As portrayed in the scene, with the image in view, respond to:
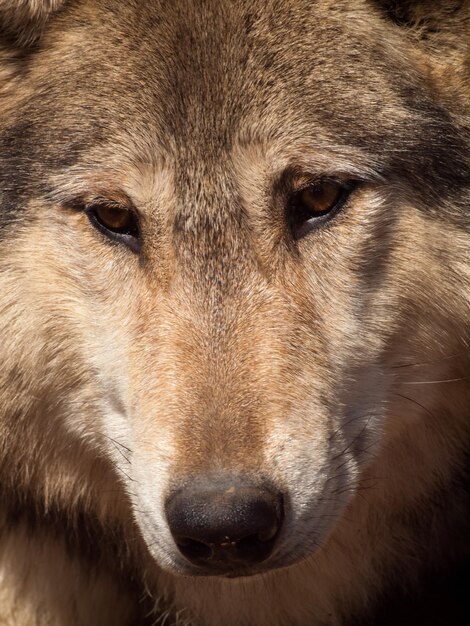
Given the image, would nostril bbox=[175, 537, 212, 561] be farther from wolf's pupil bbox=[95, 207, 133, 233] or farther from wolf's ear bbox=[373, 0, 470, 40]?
wolf's ear bbox=[373, 0, 470, 40]

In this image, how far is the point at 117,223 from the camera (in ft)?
9.71

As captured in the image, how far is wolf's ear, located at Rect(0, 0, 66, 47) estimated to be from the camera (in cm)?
304

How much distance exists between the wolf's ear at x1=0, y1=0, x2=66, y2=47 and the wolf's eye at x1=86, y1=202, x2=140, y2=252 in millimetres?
563

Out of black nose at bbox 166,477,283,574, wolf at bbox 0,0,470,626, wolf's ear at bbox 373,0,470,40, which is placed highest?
wolf's ear at bbox 373,0,470,40

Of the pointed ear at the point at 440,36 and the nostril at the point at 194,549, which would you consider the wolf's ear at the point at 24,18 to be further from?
the nostril at the point at 194,549

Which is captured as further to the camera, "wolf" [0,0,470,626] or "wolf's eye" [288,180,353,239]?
"wolf's eye" [288,180,353,239]

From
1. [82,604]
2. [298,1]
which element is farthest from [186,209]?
[82,604]

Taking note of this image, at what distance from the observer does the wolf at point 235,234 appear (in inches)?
108

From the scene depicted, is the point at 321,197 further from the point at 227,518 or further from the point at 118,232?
the point at 227,518

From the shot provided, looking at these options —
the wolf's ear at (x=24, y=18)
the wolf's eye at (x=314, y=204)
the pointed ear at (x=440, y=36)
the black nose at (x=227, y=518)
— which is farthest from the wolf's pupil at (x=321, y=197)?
the wolf's ear at (x=24, y=18)

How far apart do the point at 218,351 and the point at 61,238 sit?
0.58 metres

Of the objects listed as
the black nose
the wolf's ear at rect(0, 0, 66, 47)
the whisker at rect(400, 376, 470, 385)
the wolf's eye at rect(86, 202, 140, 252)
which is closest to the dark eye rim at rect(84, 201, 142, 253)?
the wolf's eye at rect(86, 202, 140, 252)

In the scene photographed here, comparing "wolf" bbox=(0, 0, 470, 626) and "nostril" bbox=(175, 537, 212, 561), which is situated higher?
"wolf" bbox=(0, 0, 470, 626)

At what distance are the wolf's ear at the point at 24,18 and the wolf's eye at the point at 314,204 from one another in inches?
35.1
